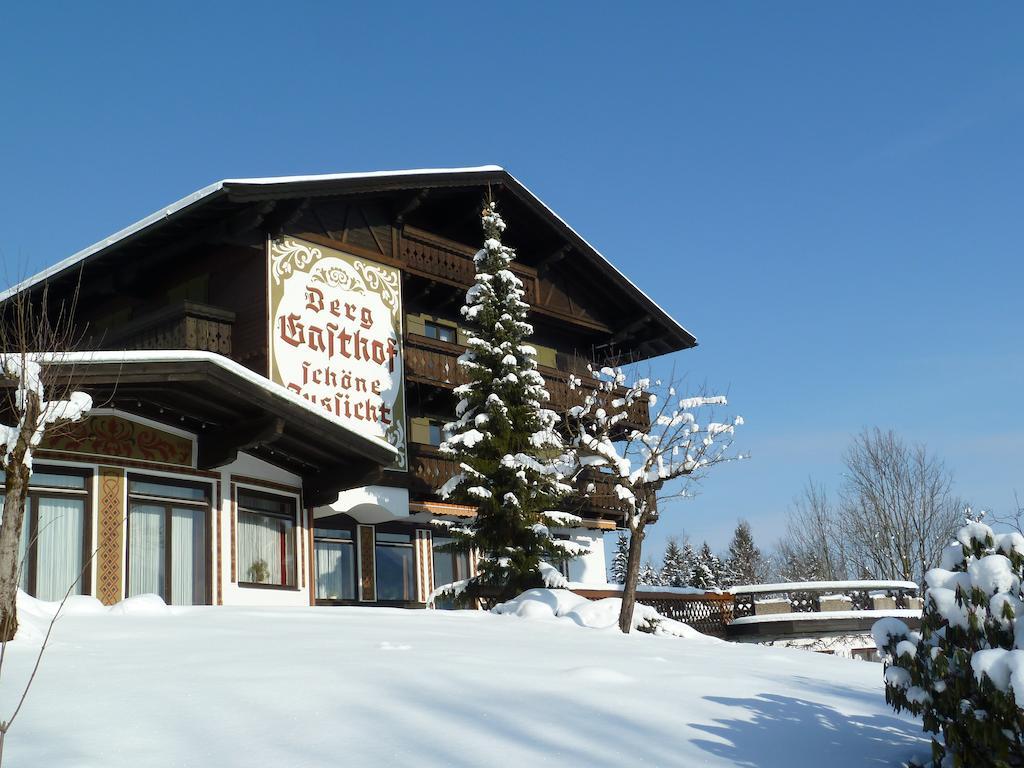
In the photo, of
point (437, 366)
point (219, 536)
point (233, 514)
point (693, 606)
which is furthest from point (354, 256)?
point (693, 606)

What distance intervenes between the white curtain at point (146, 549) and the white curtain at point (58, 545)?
32.4 inches

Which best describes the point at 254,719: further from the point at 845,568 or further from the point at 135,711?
the point at 845,568

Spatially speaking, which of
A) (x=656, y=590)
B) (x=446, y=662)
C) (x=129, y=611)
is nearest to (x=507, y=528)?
(x=656, y=590)

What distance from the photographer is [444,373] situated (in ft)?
86.1

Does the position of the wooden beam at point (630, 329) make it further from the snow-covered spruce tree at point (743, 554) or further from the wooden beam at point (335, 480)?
the snow-covered spruce tree at point (743, 554)

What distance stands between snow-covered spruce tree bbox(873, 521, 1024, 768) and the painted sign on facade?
16.3 m

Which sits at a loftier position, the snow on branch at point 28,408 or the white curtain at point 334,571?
the snow on branch at point 28,408

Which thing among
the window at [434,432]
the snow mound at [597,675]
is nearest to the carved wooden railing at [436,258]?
the window at [434,432]

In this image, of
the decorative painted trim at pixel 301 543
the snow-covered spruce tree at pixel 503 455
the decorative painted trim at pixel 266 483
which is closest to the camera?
the decorative painted trim at pixel 266 483

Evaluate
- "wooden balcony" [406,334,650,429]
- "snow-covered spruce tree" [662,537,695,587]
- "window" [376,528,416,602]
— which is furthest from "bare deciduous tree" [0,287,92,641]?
"snow-covered spruce tree" [662,537,695,587]

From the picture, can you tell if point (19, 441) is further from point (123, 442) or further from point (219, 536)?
point (219, 536)

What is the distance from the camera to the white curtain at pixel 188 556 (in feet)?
57.7

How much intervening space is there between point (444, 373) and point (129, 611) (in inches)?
539

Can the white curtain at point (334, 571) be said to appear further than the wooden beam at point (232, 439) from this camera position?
Yes
